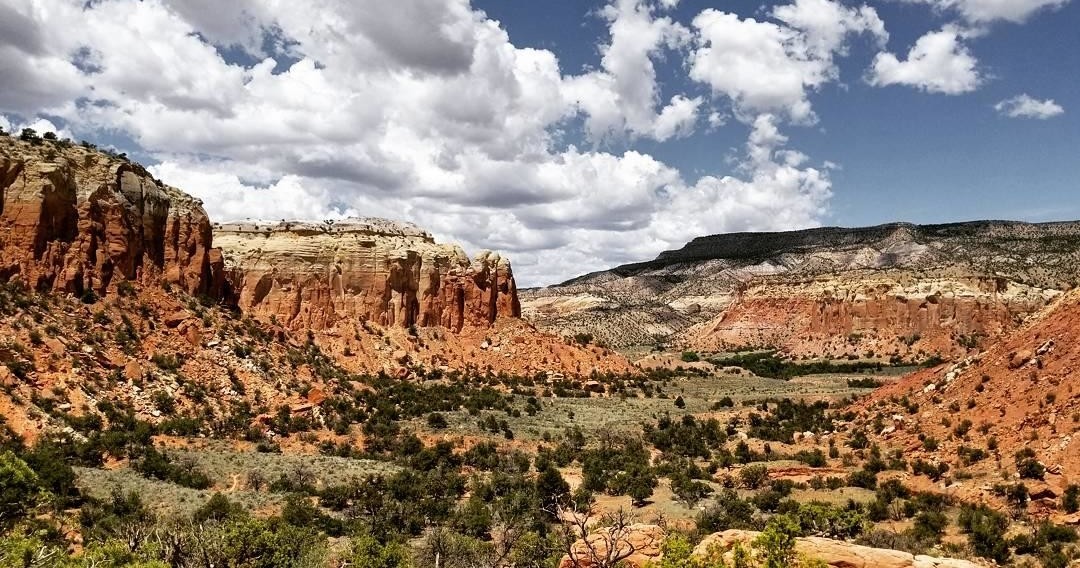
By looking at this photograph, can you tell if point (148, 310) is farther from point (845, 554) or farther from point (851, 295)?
Result: point (851, 295)

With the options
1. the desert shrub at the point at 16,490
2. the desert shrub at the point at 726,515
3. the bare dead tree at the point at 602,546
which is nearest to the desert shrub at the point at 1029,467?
the desert shrub at the point at 726,515

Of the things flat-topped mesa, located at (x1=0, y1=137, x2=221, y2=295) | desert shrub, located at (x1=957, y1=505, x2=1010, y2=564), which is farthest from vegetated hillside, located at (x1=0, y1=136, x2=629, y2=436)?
desert shrub, located at (x1=957, y1=505, x2=1010, y2=564)

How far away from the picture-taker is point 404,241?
5894cm

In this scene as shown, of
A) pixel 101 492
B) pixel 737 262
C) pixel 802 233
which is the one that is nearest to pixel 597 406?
pixel 101 492

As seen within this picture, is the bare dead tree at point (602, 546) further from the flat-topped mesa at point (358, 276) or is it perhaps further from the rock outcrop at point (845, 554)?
the flat-topped mesa at point (358, 276)

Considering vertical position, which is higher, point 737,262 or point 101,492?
point 737,262

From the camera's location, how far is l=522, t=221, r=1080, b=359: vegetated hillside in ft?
259

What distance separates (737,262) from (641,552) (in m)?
173

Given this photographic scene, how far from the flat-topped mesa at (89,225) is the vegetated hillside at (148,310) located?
6 cm

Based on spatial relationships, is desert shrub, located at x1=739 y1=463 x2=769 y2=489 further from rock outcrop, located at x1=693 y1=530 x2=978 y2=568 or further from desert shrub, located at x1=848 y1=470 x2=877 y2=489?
rock outcrop, located at x1=693 y1=530 x2=978 y2=568

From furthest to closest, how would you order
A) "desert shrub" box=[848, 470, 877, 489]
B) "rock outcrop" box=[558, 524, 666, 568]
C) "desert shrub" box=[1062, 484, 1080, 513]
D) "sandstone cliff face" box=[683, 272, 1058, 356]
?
"sandstone cliff face" box=[683, 272, 1058, 356]
"desert shrub" box=[848, 470, 877, 489]
"desert shrub" box=[1062, 484, 1080, 513]
"rock outcrop" box=[558, 524, 666, 568]

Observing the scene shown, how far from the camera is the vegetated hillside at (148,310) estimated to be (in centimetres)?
2827

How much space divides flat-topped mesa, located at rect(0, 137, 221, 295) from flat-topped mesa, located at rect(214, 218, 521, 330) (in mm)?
8810

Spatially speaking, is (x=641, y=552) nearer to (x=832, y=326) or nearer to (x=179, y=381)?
(x=179, y=381)
